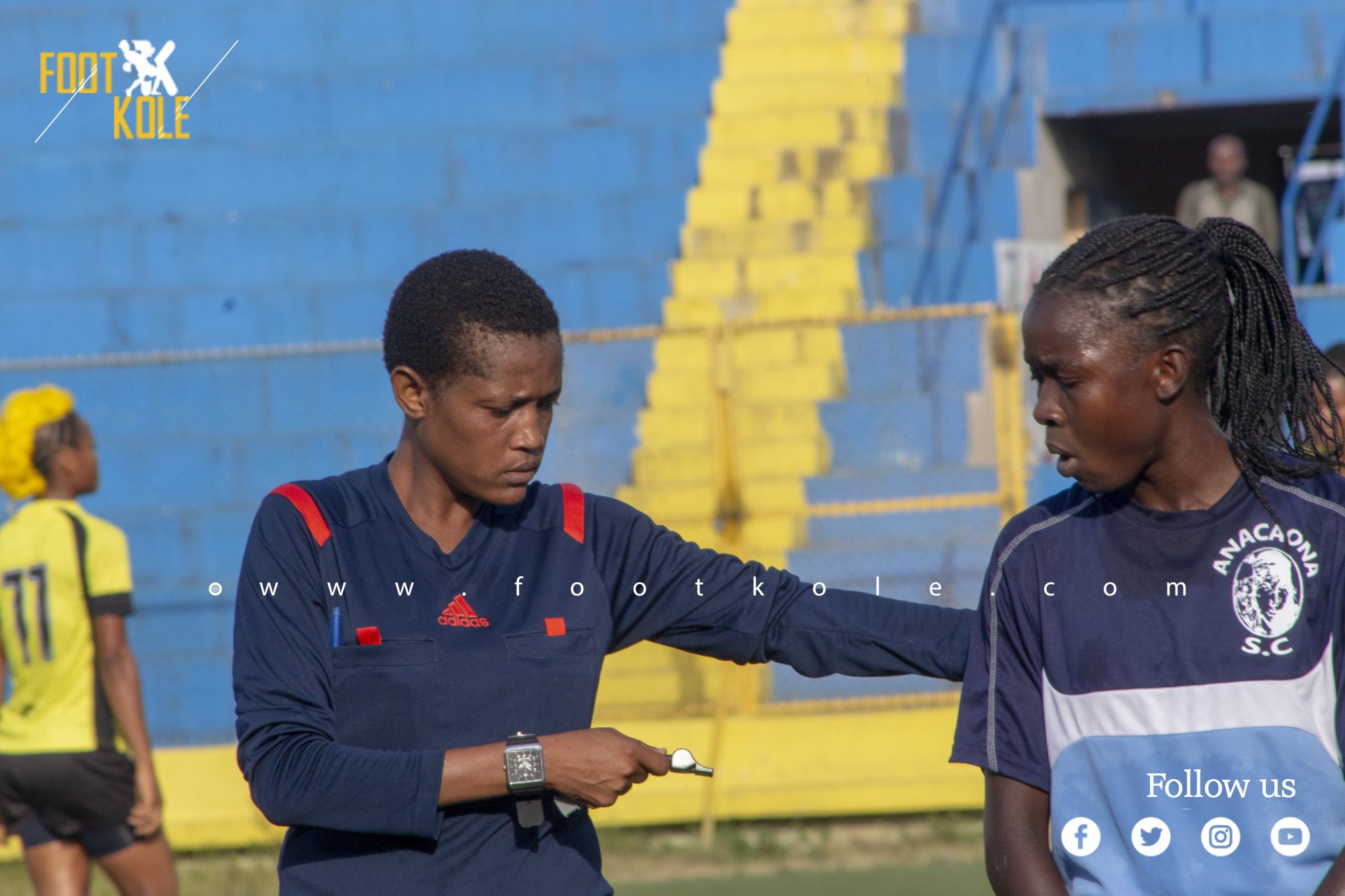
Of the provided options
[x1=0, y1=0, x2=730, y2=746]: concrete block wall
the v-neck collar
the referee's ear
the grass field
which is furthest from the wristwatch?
[x1=0, y1=0, x2=730, y2=746]: concrete block wall

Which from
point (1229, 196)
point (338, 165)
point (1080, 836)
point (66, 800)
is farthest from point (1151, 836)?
point (338, 165)

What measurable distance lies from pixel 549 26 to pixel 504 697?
9.57 m

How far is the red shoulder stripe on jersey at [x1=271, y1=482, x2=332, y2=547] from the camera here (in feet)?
7.26

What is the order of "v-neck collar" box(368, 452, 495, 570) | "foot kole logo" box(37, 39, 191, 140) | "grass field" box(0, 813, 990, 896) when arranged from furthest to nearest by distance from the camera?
"foot kole logo" box(37, 39, 191, 140) → "grass field" box(0, 813, 990, 896) → "v-neck collar" box(368, 452, 495, 570)

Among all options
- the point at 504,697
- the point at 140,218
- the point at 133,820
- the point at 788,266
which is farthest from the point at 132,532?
the point at 504,697

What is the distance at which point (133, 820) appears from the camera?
4.48 m

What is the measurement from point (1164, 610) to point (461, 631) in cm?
100

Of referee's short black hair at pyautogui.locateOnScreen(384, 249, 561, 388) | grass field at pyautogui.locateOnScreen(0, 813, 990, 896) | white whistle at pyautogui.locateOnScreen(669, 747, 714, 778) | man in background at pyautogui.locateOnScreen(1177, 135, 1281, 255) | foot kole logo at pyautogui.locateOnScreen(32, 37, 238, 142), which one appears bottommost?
grass field at pyautogui.locateOnScreen(0, 813, 990, 896)

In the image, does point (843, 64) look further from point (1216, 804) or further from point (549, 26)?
point (1216, 804)

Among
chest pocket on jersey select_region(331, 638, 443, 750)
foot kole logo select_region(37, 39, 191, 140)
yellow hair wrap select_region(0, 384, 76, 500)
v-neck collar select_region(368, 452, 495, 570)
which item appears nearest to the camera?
chest pocket on jersey select_region(331, 638, 443, 750)

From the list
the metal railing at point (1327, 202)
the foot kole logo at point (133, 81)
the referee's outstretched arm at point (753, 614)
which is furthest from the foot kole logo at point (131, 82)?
the referee's outstretched arm at point (753, 614)

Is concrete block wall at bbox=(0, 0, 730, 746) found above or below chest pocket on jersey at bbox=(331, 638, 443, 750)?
above

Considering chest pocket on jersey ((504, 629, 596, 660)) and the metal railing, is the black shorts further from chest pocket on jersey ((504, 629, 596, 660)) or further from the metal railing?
the metal railing

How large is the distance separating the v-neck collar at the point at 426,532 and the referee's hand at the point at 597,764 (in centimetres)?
35
